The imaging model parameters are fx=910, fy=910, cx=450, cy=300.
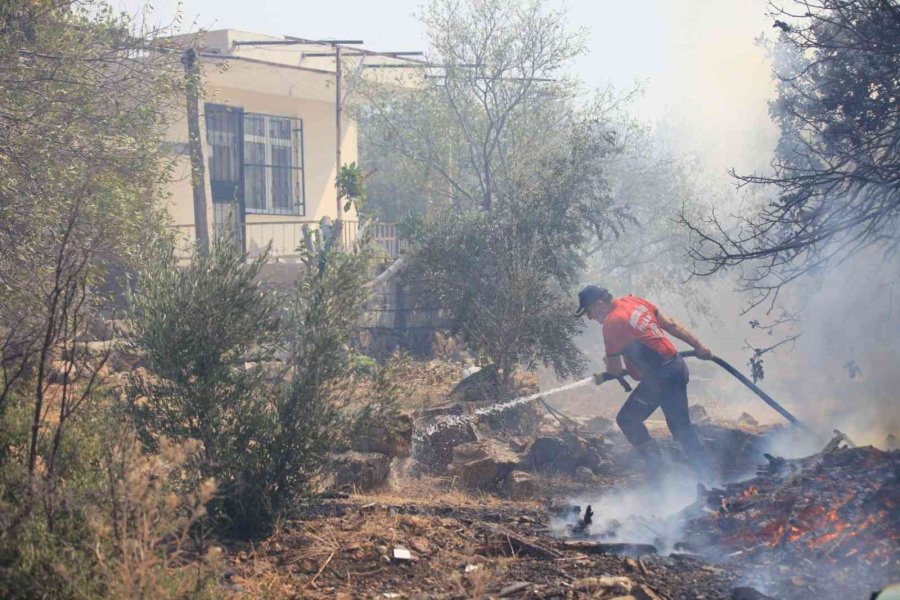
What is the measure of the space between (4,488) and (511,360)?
26.5 feet

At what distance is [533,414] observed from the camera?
12164 millimetres

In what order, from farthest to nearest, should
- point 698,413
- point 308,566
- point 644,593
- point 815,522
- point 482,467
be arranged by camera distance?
point 698,413 < point 482,467 < point 815,522 < point 308,566 < point 644,593

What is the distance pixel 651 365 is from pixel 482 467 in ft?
6.78

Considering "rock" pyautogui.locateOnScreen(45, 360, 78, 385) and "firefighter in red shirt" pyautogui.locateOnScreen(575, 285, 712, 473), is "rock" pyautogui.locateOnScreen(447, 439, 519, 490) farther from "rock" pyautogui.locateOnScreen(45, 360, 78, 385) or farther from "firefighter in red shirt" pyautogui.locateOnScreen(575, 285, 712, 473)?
"rock" pyautogui.locateOnScreen(45, 360, 78, 385)

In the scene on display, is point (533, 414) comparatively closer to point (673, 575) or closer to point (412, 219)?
point (412, 219)

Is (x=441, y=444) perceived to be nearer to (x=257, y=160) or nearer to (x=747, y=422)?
(x=747, y=422)

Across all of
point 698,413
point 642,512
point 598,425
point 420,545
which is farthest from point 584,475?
point 698,413

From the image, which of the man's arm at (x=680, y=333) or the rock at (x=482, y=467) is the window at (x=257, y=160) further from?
the man's arm at (x=680, y=333)

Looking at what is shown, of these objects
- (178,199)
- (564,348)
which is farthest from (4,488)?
(178,199)

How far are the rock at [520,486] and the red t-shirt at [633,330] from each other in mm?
1617

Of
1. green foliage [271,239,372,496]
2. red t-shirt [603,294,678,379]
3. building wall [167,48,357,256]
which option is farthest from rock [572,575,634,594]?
building wall [167,48,357,256]

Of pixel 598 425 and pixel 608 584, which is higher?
pixel 608 584

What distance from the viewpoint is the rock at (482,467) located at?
30.0 ft

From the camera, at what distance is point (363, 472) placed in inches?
328
